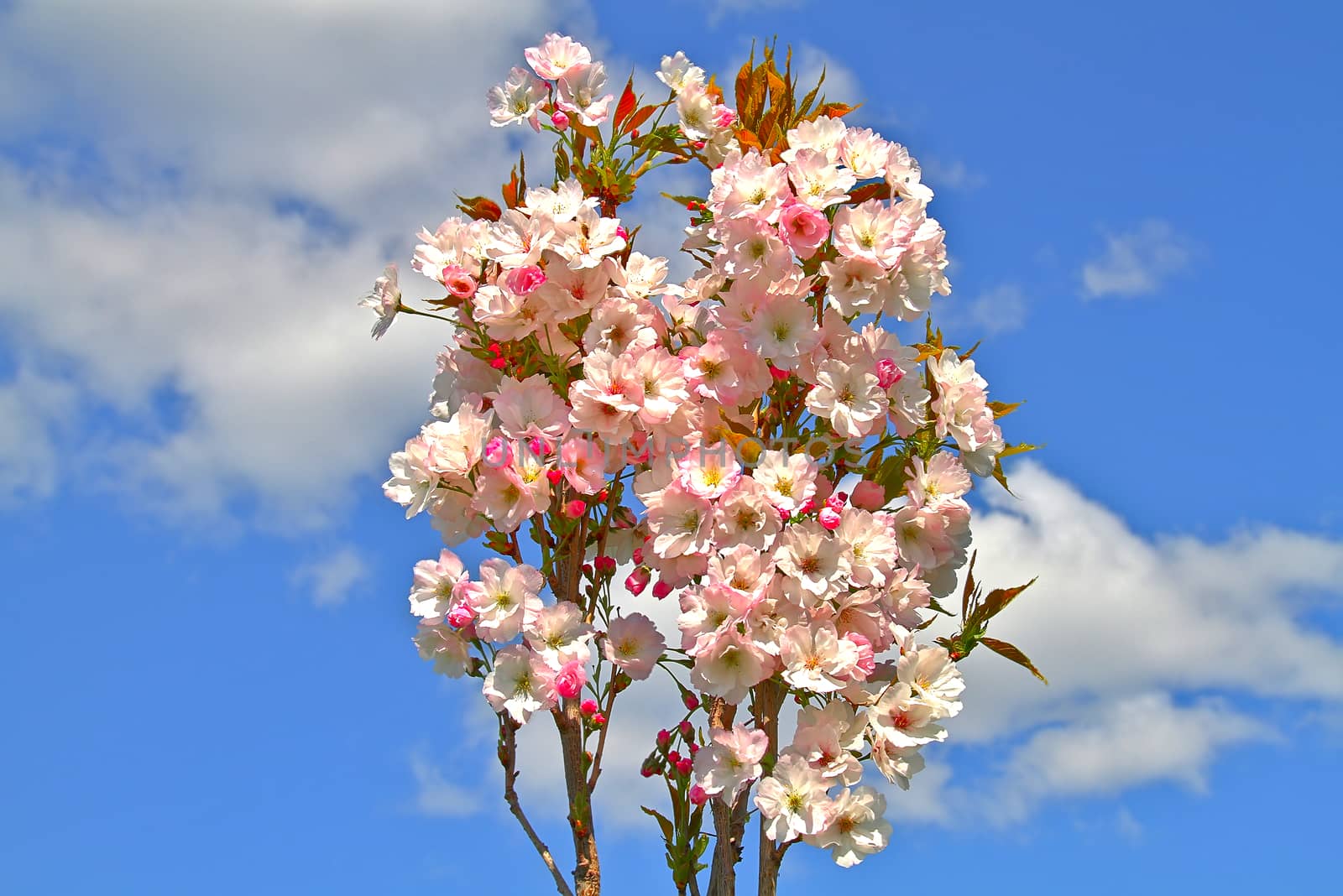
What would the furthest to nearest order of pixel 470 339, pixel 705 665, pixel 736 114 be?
pixel 736 114 < pixel 470 339 < pixel 705 665

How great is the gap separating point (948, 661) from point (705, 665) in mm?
640

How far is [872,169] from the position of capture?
331cm

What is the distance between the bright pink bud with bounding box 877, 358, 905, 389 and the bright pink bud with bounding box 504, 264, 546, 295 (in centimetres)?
90

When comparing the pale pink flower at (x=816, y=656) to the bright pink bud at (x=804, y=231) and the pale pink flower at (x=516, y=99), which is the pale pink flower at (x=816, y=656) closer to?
the bright pink bud at (x=804, y=231)

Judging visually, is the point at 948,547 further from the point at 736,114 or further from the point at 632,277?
the point at 736,114

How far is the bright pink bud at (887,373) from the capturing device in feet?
10.7

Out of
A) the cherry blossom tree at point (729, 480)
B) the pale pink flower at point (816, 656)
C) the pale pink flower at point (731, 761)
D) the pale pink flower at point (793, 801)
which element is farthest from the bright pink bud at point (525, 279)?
the pale pink flower at point (793, 801)

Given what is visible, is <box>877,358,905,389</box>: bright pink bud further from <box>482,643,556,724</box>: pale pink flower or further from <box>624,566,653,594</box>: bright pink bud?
<box>482,643,556,724</box>: pale pink flower

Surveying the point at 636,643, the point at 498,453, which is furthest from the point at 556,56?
the point at 636,643

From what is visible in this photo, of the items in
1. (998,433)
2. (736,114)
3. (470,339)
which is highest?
(736,114)

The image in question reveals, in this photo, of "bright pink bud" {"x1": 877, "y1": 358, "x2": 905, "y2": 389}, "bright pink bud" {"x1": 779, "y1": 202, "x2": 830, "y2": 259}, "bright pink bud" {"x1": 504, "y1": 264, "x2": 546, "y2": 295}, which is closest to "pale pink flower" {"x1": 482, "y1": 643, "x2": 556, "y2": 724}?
"bright pink bud" {"x1": 504, "y1": 264, "x2": 546, "y2": 295}

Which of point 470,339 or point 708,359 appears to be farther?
point 470,339

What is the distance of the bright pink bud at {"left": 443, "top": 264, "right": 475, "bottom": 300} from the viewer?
3355 millimetres

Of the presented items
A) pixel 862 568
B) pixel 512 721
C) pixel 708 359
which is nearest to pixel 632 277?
pixel 708 359
